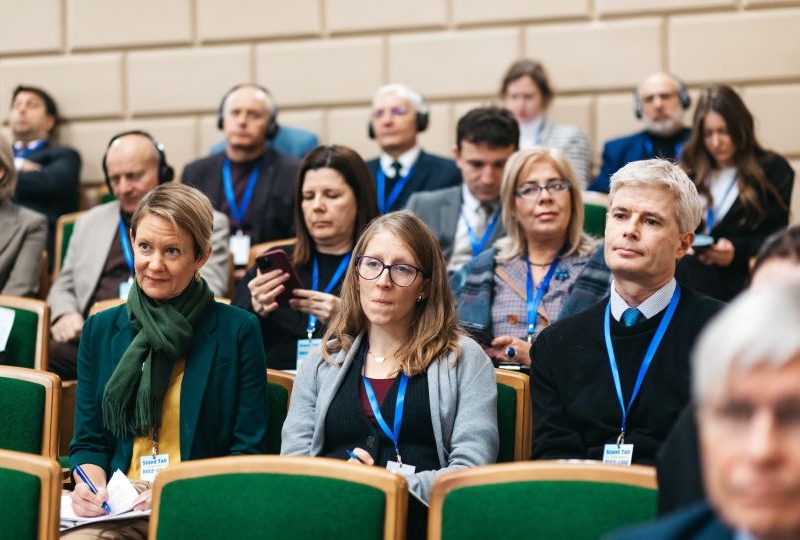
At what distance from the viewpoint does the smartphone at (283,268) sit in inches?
156

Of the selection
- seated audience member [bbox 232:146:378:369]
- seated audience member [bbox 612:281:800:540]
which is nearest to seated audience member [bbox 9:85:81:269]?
seated audience member [bbox 232:146:378:369]

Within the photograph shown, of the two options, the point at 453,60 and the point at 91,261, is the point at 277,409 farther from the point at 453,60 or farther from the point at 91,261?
the point at 453,60

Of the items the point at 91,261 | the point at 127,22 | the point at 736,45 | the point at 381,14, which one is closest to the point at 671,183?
the point at 91,261

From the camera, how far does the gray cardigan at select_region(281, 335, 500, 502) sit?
2.99m

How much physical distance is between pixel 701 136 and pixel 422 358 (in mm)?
2411

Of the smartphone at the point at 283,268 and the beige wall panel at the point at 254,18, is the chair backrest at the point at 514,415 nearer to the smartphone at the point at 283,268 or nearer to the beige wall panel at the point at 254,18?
the smartphone at the point at 283,268

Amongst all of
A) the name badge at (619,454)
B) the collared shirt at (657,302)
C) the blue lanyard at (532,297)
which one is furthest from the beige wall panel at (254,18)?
the name badge at (619,454)

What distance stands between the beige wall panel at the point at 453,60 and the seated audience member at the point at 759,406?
5.54 m

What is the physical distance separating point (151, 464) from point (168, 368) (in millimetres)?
266

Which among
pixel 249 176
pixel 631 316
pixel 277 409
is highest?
pixel 249 176

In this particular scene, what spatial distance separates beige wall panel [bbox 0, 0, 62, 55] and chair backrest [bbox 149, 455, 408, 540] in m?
5.55

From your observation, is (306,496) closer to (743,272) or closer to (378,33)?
(743,272)

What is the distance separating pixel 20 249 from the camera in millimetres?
4914

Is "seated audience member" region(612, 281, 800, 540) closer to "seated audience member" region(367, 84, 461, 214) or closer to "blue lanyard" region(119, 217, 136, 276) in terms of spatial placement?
"blue lanyard" region(119, 217, 136, 276)
